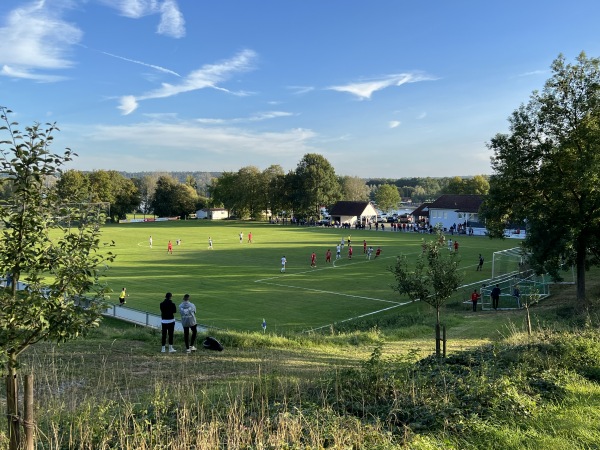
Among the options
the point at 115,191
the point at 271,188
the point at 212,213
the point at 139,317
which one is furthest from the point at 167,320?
the point at 212,213

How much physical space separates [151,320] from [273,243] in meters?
39.9

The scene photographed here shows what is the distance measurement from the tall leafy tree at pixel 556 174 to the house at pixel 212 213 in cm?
10859

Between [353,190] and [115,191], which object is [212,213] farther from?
[353,190]

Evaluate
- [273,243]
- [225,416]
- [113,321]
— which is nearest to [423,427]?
[225,416]

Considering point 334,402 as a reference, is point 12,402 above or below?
A: above

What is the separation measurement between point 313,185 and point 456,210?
31.0 m

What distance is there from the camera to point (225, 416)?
7125mm

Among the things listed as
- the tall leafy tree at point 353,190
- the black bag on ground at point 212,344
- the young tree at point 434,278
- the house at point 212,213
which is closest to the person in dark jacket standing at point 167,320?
the black bag on ground at point 212,344

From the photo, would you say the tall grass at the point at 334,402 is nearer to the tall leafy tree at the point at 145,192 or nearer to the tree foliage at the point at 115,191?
the tree foliage at the point at 115,191

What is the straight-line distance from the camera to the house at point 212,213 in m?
128

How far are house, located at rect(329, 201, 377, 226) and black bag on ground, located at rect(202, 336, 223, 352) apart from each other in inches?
3322

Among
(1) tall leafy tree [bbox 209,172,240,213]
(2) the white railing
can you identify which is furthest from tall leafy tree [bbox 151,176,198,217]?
(2) the white railing

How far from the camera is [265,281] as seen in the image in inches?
1299

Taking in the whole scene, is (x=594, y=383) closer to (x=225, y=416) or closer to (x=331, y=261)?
(x=225, y=416)
